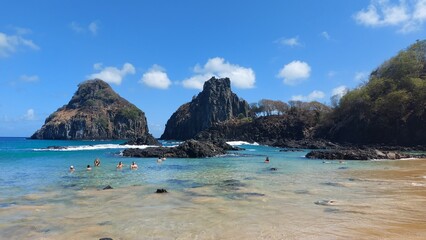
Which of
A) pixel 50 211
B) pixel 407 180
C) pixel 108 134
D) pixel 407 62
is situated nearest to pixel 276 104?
pixel 407 62

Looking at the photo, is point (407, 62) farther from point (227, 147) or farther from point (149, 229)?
point (149, 229)

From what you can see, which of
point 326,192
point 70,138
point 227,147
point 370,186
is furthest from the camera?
point 70,138

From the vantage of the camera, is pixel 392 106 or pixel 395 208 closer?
pixel 395 208

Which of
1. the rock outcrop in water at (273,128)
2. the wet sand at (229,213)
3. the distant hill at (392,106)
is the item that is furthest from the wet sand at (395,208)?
the rock outcrop in water at (273,128)

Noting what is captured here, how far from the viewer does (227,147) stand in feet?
224

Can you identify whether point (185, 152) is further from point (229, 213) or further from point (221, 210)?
point (229, 213)

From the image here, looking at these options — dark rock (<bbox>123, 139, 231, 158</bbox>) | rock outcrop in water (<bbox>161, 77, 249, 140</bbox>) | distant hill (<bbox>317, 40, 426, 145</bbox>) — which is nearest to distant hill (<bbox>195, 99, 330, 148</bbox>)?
rock outcrop in water (<bbox>161, 77, 249, 140</bbox>)

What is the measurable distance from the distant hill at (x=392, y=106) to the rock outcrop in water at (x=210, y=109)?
75070 mm

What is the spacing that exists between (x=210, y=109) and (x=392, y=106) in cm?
9280

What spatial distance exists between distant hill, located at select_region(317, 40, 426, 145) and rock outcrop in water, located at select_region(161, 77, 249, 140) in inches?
2955

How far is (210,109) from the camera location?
520 ft

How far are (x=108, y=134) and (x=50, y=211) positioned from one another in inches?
7306

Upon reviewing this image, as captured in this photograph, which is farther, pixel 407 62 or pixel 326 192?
pixel 407 62

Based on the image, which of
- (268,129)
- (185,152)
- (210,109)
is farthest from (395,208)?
(210,109)
